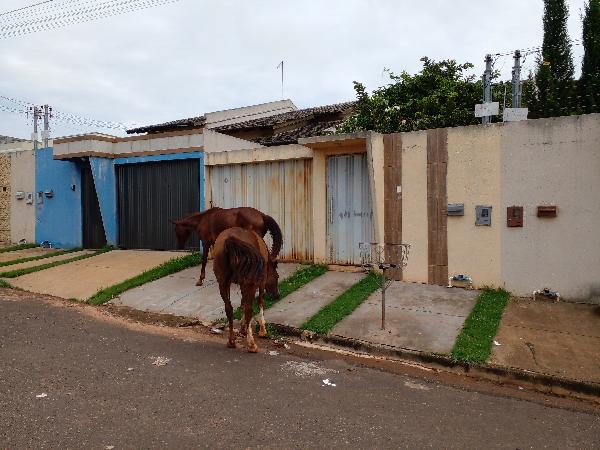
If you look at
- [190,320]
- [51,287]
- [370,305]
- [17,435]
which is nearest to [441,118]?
[370,305]

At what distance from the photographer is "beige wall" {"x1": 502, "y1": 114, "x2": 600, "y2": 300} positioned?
7188 millimetres

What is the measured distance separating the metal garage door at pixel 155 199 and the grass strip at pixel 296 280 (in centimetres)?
383

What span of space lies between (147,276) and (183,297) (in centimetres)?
185

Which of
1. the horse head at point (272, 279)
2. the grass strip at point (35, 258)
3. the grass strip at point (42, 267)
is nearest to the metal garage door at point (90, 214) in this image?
the grass strip at point (35, 258)

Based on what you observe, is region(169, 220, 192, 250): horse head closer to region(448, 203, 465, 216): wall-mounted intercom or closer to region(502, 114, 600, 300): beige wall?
region(448, 203, 465, 216): wall-mounted intercom

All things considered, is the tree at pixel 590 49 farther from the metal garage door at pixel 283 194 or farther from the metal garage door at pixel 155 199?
the metal garage door at pixel 155 199

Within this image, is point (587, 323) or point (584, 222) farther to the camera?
point (584, 222)

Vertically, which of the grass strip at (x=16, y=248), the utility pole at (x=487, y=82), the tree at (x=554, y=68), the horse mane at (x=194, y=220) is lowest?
the grass strip at (x=16, y=248)

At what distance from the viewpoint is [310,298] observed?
794 centimetres

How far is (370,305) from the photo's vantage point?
7457 millimetres

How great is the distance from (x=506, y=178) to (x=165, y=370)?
255 inches

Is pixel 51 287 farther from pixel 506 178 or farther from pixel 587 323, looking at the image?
pixel 587 323

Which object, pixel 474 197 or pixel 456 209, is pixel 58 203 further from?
pixel 474 197

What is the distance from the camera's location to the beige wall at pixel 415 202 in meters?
8.50
